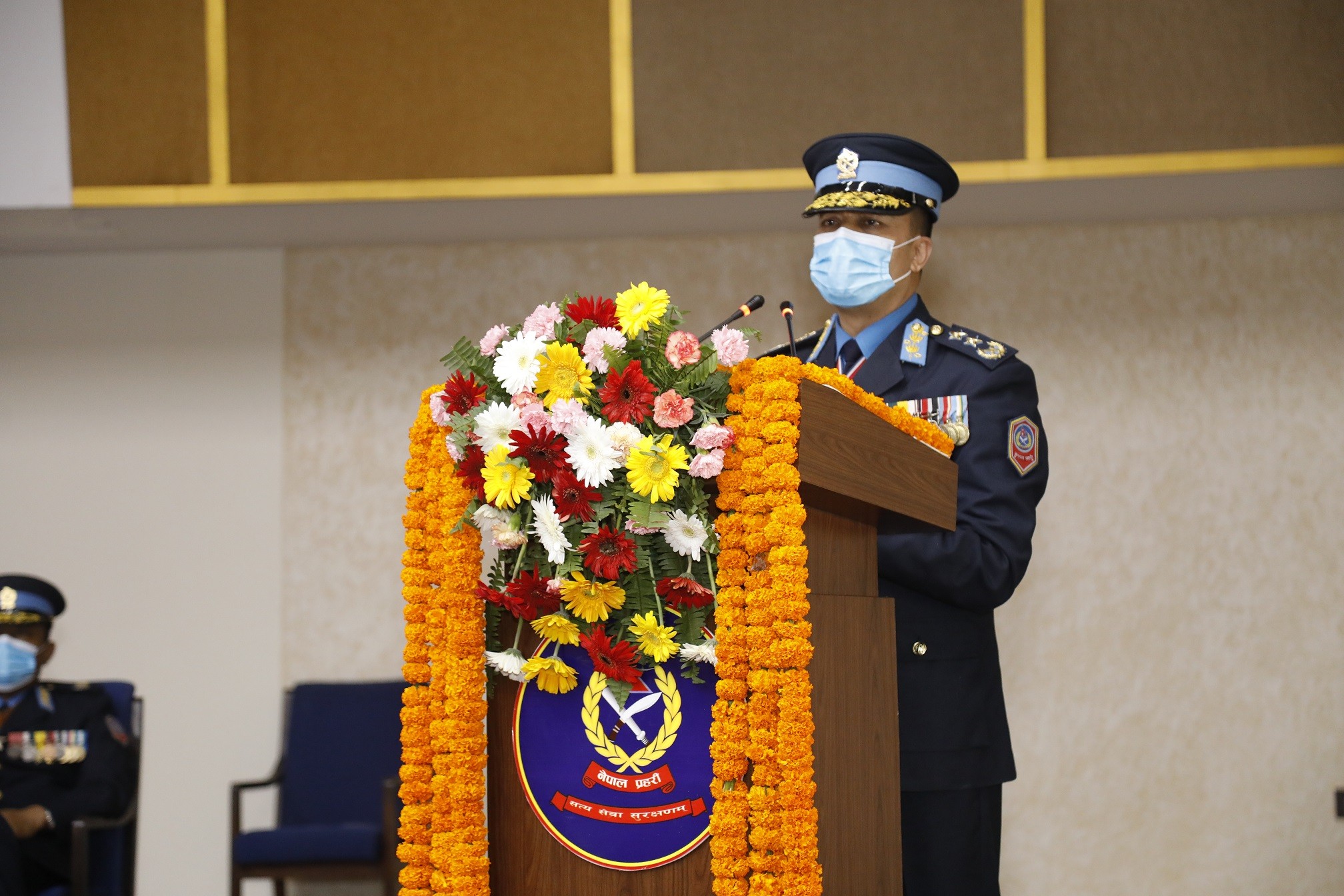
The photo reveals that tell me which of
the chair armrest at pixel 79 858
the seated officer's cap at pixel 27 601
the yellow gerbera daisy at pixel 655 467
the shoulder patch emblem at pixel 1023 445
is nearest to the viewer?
the yellow gerbera daisy at pixel 655 467

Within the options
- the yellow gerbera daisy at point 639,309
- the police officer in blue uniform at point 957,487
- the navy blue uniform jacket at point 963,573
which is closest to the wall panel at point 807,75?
the police officer in blue uniform at point 957,487

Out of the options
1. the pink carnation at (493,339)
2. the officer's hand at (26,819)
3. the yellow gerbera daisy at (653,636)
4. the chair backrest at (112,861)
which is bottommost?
the chair backrest at (112,861)

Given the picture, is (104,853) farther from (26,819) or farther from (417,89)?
(417,89)

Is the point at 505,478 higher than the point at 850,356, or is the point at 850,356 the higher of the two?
the point at 850,356

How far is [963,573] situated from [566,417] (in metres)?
0.68

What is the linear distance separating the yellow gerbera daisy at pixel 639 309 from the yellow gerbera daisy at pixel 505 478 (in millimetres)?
232

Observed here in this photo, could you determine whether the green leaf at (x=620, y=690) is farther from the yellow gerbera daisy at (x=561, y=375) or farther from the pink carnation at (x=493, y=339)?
the pink carnation at (x=493, y=339)

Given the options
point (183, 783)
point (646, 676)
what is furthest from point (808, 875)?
point (183, 783)

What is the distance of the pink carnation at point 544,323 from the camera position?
1.68 metres

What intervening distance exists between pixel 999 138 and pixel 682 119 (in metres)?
1.00

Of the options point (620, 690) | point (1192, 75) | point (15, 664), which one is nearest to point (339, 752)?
point (15, 664)

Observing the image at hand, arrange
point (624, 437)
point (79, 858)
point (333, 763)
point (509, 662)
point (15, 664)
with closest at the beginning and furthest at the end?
point (624, 437)
point (509, 662)
point (79, 858)
point (15, 664)
point (333, 763)

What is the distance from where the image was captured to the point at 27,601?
412 cm

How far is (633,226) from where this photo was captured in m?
4.42
